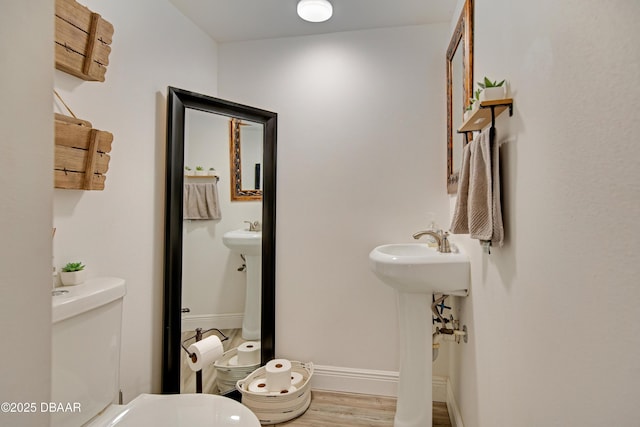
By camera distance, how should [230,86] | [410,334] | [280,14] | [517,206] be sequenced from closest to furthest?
1. [517,206]
2. [410,334]
3. [280,14]
4. [230,86]

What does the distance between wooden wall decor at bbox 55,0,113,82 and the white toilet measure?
833mm

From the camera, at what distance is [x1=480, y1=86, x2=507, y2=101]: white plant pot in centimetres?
98

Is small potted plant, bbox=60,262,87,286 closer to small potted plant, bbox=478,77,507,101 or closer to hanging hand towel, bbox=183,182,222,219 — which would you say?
hanging hand towel, bbox=183,182,222,219

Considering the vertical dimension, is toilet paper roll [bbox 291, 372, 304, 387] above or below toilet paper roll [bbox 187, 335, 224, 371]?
below

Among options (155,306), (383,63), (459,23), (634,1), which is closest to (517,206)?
(634,1)

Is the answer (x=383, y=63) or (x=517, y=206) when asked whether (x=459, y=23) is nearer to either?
(x=383, y=63)

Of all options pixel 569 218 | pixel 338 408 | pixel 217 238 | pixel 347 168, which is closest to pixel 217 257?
pixel 217 238

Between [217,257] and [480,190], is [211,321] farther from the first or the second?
[480,190]

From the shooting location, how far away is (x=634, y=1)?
0.46 meters

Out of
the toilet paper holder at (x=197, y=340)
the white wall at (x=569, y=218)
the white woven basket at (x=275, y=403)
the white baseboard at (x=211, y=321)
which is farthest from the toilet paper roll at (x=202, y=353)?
the white wall at (x=569, y=218)

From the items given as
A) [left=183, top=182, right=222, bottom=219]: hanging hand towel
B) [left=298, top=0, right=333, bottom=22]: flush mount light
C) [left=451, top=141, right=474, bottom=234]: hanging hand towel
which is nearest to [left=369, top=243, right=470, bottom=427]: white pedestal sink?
[left=451, top=141, right=474, bottom=234]: hanging hand towel

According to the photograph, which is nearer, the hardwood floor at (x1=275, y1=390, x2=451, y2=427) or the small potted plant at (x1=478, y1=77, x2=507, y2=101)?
the small potted plant at (x1=478, y1=77, x2=507, y2=101)

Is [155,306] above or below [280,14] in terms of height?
below

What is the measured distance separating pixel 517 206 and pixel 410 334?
0.98 m
